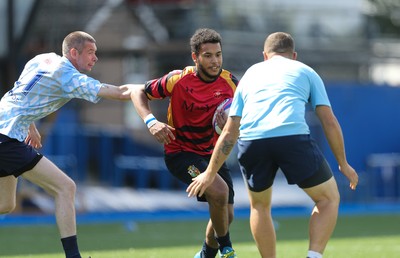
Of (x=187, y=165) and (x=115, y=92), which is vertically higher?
(x=115, y=92)

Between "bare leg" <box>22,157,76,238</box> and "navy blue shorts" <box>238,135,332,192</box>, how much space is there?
1710 mm

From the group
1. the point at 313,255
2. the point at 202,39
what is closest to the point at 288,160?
the point at 313,255

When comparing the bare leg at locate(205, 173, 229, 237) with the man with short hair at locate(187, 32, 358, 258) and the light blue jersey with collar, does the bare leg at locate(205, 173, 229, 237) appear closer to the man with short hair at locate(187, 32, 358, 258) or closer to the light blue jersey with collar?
the man with short hair at locate(187, 32, 358, 258)

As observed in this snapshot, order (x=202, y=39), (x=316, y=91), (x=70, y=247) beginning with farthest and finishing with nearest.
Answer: (x=202, y=39)
(x=70, y=247)
(x=316, y=91)

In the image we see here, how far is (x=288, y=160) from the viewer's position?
777cm

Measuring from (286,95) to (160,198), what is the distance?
1279 cm

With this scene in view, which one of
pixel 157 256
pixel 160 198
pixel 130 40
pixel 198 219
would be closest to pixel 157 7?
pixel 130 40

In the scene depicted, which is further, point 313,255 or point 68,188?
point 68,188

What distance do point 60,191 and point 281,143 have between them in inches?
84.1

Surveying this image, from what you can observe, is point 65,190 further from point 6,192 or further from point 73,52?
point 73,52

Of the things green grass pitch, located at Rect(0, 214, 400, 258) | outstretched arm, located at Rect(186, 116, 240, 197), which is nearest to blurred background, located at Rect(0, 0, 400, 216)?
green grass pitch, located at Rect(0, 214, 400, 258)

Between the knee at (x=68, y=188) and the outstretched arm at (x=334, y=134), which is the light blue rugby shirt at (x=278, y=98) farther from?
the knee at (x=68, y=188)

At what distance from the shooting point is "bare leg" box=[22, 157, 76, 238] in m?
8.51

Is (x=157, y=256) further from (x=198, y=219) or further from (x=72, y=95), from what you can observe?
(x=198, y=219)
